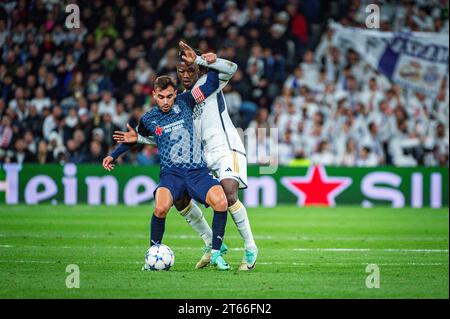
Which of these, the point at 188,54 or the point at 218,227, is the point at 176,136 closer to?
the point at 188,54

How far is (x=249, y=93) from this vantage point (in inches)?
953

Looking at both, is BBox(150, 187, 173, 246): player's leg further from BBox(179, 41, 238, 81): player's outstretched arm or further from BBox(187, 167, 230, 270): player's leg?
BBox(179, 41, 238, 81): player's outstretched arm

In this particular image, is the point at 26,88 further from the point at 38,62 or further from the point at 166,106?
the point at 166,106

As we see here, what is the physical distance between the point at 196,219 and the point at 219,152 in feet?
2.62

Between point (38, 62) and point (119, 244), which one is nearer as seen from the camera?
point (119, 244)

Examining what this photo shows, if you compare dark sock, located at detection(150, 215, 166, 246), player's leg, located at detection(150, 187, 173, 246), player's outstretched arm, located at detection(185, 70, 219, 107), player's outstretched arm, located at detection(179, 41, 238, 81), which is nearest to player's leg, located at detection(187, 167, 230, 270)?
player's leg, located at detection(150, 187, 173, 246)

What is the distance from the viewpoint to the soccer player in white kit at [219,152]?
10547mm

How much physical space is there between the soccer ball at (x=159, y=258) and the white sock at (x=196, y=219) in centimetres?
79

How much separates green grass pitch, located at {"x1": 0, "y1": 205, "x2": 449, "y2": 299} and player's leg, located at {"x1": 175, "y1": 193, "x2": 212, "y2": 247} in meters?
0.39

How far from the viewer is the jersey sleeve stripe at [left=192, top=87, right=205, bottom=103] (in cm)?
1046

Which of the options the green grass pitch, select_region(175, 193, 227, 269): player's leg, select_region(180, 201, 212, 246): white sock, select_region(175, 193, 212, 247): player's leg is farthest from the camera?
select_region(180, 201, 212, 246): white sock

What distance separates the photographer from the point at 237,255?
40.4 feet
